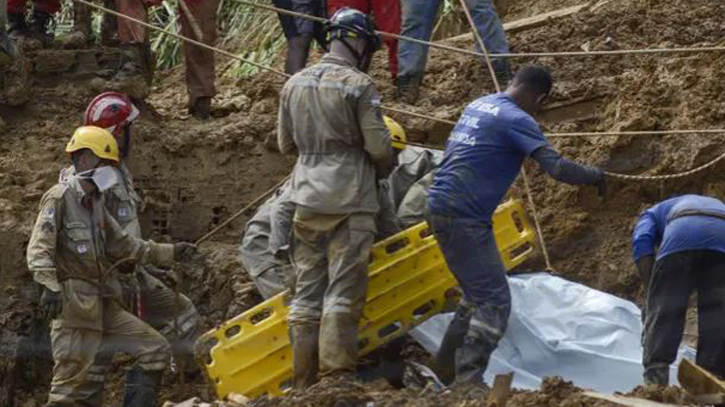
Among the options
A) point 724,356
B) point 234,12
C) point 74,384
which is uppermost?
point 234,12

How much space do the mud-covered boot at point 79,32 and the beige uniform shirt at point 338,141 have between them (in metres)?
3.81

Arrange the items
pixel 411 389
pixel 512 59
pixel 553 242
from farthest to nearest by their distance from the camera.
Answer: pixel 512 59, pixel 553 242, pixel 411 389

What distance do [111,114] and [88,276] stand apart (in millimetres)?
1266

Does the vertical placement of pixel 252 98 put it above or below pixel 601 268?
above

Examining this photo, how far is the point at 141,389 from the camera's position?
10672mm

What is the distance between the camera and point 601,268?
11711mm

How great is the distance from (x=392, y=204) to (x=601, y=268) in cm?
180

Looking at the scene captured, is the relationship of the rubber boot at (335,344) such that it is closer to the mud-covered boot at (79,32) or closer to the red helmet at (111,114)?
the red helmet at (111,114)

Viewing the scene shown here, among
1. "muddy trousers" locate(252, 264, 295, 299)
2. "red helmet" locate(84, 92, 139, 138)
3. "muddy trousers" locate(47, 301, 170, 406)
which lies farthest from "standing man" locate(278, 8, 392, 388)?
"red helmet" locate(84, 92, 139, 138)

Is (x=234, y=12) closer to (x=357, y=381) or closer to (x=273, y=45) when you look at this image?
(x=273, y=45)

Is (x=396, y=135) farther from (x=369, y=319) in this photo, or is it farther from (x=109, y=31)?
(x=109, y=31)

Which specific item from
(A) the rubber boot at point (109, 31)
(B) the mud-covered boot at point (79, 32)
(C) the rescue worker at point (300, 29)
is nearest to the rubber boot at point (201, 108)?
(C) the rescue worker at point (300, 29)

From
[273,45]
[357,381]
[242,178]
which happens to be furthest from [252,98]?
[357,381]

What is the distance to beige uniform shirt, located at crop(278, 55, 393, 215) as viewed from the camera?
32.1 feet
